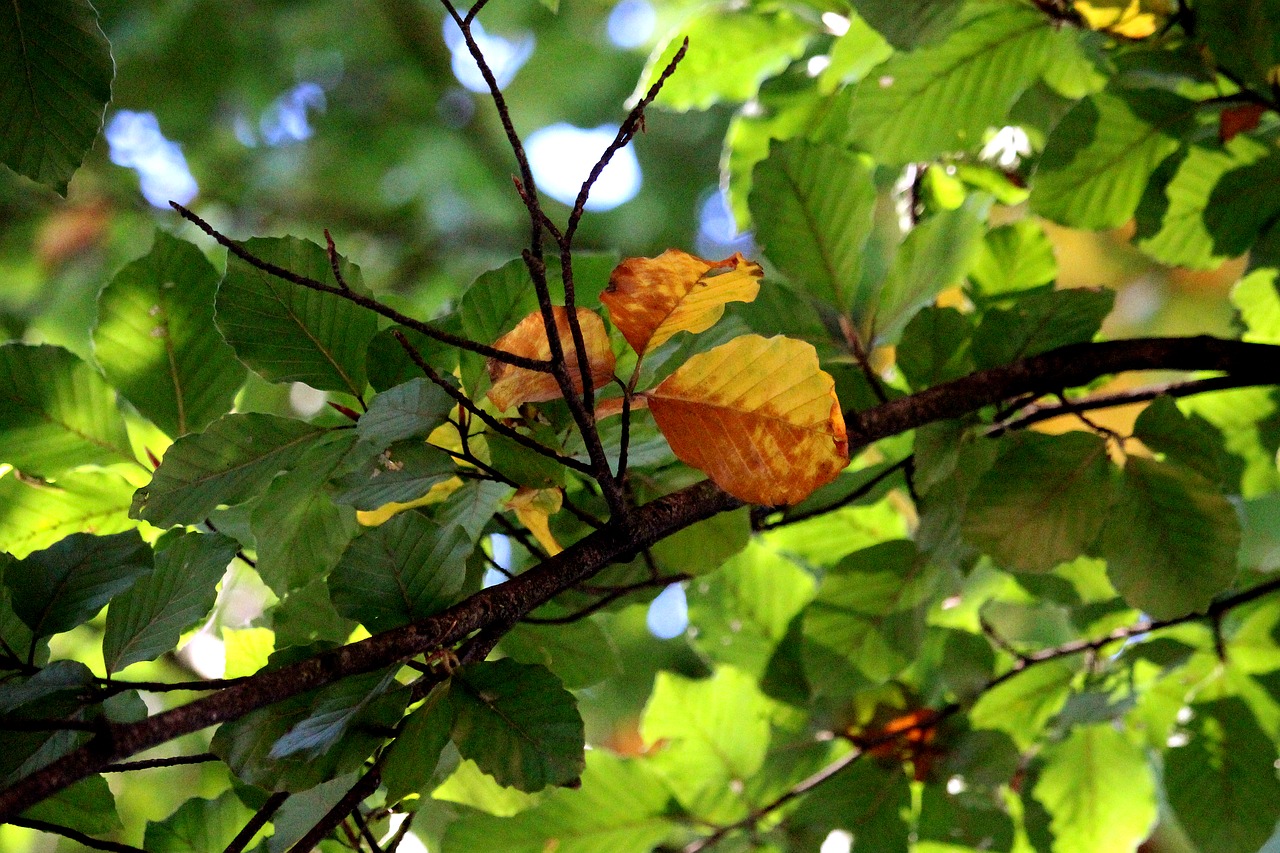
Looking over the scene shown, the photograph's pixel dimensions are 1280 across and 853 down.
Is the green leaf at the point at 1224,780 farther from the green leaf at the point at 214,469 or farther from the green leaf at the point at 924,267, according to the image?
the green leaf at the point at 214,469

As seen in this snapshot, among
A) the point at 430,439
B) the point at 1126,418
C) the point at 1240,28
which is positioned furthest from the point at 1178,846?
the point at 430,439

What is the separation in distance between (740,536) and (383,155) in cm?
235

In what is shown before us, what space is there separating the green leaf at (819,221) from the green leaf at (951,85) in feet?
0.36

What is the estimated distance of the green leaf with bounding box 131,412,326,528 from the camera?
1.47 ft

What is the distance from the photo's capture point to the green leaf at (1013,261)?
0.68 meters

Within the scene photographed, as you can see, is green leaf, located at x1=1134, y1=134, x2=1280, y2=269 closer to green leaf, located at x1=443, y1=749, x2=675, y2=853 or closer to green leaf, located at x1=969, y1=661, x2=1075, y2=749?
green leaf, located at x1=969, y1=661, x2=1075, y2=749

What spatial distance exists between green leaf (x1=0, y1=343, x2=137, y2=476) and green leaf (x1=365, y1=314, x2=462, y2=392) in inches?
7.0

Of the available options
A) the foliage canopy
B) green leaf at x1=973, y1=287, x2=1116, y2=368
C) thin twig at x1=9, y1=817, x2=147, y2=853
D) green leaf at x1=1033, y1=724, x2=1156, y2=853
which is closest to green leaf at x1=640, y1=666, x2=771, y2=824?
the foliage canopy

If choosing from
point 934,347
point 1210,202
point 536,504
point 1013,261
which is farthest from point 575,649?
point 1210,202

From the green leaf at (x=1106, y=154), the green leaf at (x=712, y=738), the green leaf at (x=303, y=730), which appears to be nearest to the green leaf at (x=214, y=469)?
the green leaf at (x=303, y=730)

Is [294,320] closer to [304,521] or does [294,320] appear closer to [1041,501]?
[304,521]

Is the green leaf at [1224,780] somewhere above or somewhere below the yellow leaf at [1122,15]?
below

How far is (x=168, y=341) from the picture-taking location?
Result: 1.80 ft

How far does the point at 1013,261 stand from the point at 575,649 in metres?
0.39
